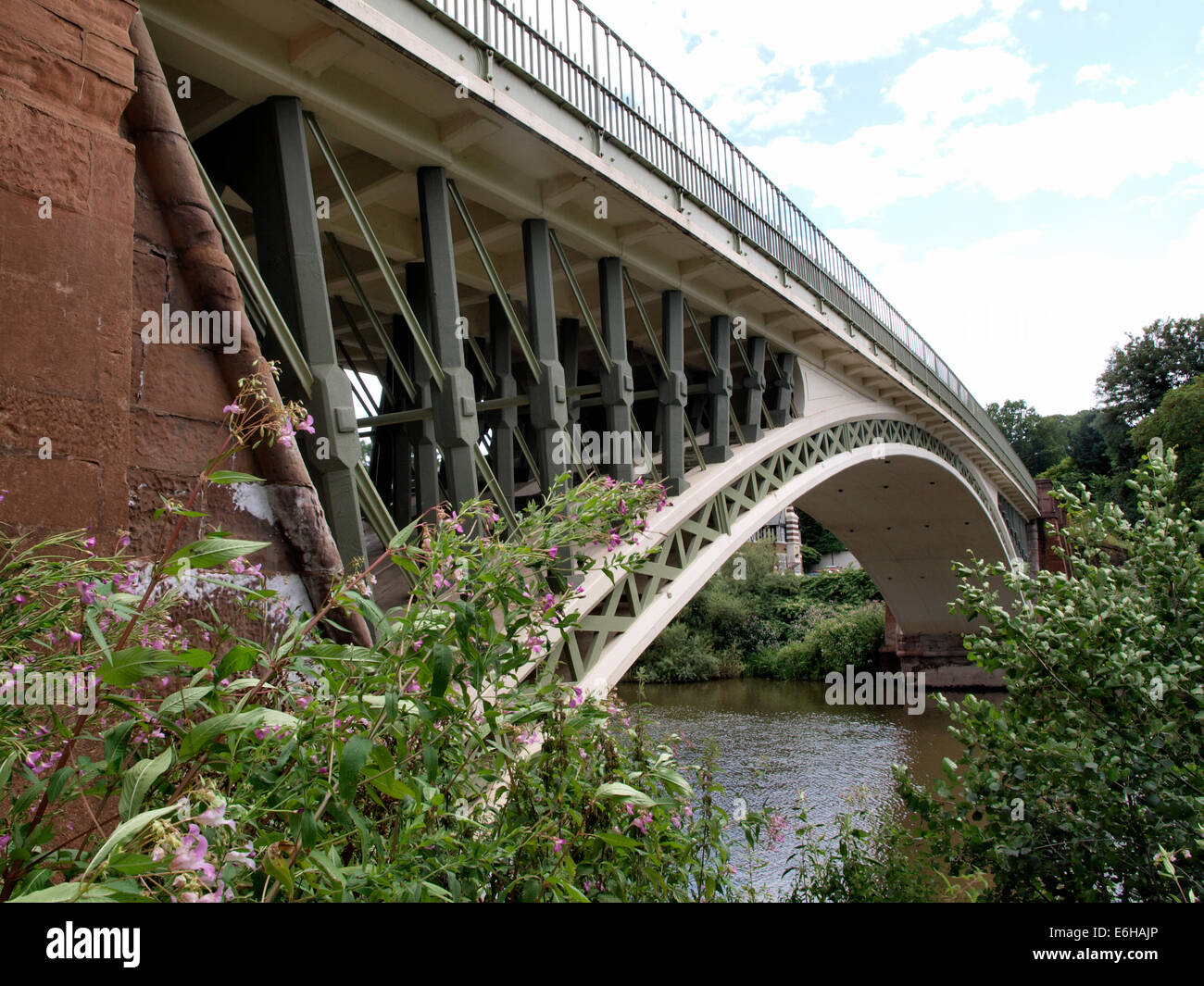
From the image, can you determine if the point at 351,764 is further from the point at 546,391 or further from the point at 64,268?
the point at 546,391

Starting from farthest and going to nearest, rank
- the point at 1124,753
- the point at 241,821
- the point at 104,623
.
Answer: the point at 1124,753, the point at 104,623, the point at 241,821

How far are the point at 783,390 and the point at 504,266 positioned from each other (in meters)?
4.63

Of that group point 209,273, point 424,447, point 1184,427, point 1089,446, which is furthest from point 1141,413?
point 209,273

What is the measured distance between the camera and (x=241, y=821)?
1.30 metres

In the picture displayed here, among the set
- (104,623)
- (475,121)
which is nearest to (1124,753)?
(104,623)

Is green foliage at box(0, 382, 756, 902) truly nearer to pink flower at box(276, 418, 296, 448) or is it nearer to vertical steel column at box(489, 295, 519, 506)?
pink flower at box(276, 418, 296, 448)

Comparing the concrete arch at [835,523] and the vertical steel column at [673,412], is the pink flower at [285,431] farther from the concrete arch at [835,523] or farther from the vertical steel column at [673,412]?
the vertical steel column at [673,412]

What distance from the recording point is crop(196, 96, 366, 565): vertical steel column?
429cm

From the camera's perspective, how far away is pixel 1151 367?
4472 centimetres

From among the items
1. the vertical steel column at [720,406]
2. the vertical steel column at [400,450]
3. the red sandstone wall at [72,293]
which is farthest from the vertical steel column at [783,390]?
the red sandstone wall at [72,293]

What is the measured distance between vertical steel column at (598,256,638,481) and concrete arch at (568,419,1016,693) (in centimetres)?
89

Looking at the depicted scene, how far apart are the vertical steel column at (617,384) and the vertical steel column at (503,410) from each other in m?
0.83
